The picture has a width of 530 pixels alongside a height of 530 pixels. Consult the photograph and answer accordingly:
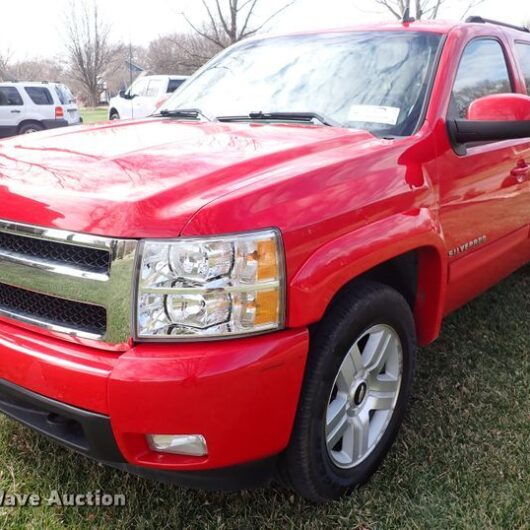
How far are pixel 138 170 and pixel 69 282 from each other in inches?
17.3

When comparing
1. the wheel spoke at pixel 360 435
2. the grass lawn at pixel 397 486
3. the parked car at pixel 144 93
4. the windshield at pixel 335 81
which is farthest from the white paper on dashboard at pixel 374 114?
the parked car at pixel 144 93

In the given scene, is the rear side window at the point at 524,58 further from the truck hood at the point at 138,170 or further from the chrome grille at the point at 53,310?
the chrome grille at the point at 53,310

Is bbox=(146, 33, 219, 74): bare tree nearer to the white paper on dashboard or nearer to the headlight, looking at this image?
the white paper on dashboard

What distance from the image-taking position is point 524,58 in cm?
357

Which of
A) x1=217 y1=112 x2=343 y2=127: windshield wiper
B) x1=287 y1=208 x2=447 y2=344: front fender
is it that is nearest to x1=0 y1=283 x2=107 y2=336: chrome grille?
x1=287 y1=208 x2=447 y2=344: front fender

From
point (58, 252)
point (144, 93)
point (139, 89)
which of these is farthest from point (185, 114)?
point (139, 89)

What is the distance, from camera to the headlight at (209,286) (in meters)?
1.73

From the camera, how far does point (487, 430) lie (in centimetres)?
272

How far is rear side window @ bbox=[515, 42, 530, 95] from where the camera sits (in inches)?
137

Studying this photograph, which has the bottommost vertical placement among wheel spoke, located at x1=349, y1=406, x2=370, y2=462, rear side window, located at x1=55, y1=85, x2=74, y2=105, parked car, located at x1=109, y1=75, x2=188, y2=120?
parked car, located at x1=109, y1=75, x2=188, y2=120

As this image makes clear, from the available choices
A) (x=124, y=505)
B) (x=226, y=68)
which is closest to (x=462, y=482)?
(x=124, y=505)

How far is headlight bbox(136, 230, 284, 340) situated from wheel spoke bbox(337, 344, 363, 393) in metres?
0.50

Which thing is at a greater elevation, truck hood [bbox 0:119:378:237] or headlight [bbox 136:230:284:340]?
truck hood [bbox 0:119:378:237]

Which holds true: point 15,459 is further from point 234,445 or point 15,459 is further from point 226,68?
point 226,68
